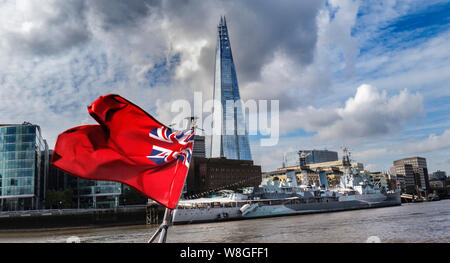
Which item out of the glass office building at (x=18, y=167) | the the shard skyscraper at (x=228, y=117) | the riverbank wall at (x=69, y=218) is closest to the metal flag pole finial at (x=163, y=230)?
the riverbank wall at (x=69, y=218)

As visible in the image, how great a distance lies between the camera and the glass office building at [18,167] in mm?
62906

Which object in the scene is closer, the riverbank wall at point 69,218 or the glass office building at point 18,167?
the riverbank wall at point 69,218

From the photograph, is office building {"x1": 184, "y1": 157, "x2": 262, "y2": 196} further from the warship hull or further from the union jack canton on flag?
the union jack canton on flag

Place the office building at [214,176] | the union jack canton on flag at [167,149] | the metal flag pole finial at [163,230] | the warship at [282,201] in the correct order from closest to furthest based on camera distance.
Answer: the metal flag pole finial at [163,230]
the union jack canton on flag at [167,149]
the warship at [282,201]
the office building at [214,176]

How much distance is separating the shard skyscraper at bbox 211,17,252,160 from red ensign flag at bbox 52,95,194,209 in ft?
532

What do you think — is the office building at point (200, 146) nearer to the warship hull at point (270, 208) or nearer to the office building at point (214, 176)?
the office building at point (214, 176)

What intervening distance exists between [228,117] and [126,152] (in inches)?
6602

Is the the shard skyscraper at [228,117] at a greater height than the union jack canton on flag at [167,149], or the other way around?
the the shard skyscraper at [228,117]

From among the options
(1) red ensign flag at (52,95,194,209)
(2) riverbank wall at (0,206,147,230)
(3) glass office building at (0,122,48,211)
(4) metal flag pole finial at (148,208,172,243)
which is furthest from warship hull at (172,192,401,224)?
(4) metal flag pole finial at (148,208,172,243)

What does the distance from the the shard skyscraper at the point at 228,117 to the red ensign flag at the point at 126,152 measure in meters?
162

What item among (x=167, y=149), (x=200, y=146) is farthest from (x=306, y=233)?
(x=200, y=146)

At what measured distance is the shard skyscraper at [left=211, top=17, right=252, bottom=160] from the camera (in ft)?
563

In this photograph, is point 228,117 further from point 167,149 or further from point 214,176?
point 167,149
